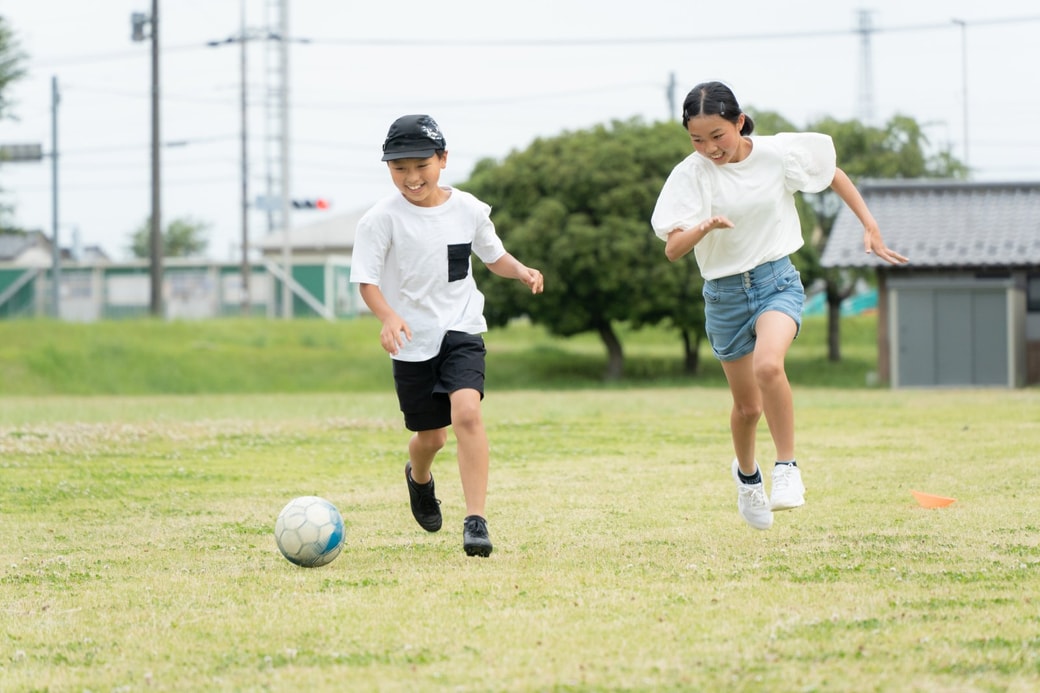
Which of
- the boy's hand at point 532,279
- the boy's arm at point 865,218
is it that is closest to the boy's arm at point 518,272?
the boy's hand at point 532,279

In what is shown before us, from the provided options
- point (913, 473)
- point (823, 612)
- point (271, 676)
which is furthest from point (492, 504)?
point (271, 676)

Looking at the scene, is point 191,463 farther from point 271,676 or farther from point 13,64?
point 13,64

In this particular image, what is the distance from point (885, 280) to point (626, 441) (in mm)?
21602

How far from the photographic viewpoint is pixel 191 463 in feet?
39.4

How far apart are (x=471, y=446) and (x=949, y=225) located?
29505 mm

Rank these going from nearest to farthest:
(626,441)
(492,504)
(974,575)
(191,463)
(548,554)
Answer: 1. (974,575)
2. (548,554)
3. (492,504)
4. (191,463)
5. (626,441)

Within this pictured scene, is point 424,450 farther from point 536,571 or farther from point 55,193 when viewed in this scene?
point 55,193

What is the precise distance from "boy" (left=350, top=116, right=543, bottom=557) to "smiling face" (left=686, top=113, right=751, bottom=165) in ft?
3.25

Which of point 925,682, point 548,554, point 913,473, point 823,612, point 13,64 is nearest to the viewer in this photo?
point 925,682

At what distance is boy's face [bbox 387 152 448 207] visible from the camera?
6375mm

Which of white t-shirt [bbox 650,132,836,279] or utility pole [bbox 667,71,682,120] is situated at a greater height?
utility pole [bbox 667,71,682,120]

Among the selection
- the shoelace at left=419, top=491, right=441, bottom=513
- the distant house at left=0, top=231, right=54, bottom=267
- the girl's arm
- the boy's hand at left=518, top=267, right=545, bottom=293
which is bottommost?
the shoelace at left=419, top=491, right=441, bottom=513

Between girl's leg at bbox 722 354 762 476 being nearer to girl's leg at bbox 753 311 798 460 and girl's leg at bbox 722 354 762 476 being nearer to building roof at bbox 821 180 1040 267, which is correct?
girl's leg at bbox 753 311 798 460

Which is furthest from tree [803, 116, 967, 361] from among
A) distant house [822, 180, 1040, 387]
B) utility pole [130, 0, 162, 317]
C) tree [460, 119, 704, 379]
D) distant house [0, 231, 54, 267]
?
distant house [0, 231, 54, 267]
